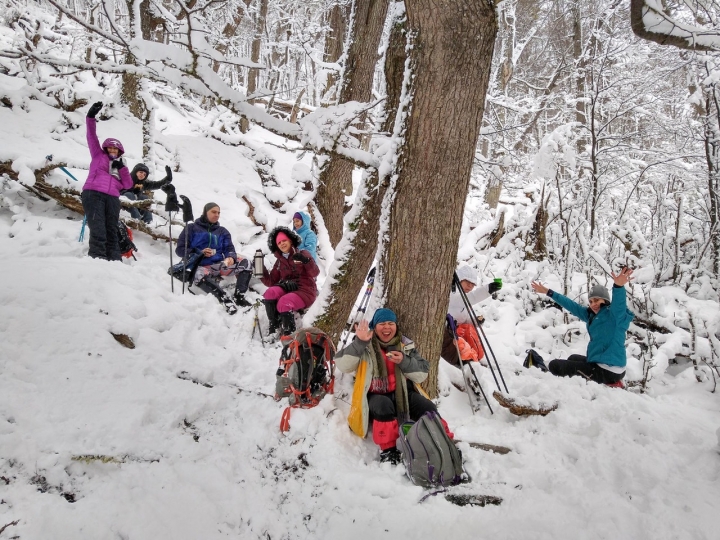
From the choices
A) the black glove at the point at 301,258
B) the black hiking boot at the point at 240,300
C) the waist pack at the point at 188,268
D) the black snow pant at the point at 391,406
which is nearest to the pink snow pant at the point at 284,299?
the black glove at the point at 301,258

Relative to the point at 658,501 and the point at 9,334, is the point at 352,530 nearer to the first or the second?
the point at 658,501

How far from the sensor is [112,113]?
30.1 ft

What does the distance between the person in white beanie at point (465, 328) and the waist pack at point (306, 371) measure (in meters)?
1.60

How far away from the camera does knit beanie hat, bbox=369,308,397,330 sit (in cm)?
293

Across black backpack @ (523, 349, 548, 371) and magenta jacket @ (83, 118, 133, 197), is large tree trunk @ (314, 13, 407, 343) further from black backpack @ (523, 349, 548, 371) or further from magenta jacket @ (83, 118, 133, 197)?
magenta jacket @ (83, 118, 133, 197)

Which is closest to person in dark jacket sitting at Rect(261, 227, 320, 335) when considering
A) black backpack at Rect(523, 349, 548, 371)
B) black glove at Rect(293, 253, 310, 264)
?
black glove at Rect(293, 253, 310, 264)

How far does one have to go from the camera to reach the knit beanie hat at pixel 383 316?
293 centimetres

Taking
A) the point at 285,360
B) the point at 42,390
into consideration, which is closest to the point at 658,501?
the point at 285,360

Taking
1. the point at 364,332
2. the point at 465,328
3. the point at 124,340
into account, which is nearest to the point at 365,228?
the point at 364,332

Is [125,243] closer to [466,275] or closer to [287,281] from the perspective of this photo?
[287,281]

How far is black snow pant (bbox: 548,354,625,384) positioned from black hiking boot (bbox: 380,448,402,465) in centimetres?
228

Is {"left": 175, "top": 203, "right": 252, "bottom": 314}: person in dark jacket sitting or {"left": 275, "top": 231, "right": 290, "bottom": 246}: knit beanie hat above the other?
{"left": 275, "top": 231, "right": 290, "bottom": 246}: knit beanie hat

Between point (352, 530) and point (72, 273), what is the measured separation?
11.9 ft

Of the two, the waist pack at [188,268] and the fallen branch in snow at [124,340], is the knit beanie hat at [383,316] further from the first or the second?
the waist pack at [188,268]
